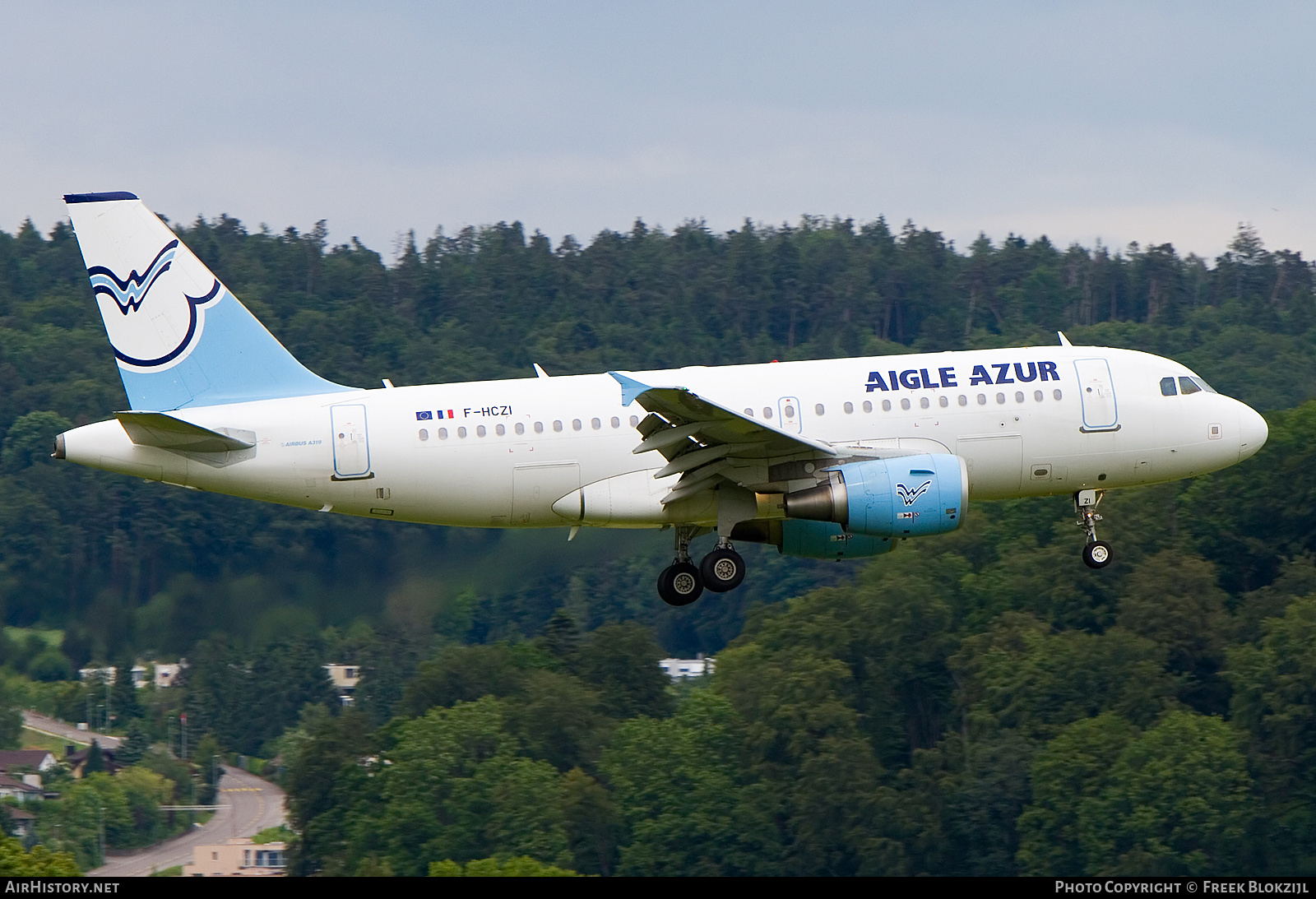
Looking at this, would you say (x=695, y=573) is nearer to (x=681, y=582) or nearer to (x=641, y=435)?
(x=681, y=582)

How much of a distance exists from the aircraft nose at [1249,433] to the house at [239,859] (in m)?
49.8

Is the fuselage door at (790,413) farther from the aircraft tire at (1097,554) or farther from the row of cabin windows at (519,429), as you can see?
the aircraft tire at (1097,554)

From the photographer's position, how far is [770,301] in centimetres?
17562

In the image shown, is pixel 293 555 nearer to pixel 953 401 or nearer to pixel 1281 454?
pixel 953 401

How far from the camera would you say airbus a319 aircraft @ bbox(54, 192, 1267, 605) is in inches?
1375

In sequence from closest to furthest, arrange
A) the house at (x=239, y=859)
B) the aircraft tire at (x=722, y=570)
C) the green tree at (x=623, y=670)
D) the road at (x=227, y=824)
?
the aircraft tire at (x=722, y=570)
the house at (x=239, y=859)
the green tree at (x=623, y=670)
the road at (x=227, y=824)

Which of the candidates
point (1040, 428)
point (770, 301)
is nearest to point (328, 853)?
point (1040, 428)

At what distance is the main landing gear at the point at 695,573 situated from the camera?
119ft

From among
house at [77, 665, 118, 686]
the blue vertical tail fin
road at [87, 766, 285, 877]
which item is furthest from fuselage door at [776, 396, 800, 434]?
road at [87, 766, 285, 877]

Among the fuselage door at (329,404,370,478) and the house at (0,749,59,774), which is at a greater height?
the fuselage door at (329,404,370,478)

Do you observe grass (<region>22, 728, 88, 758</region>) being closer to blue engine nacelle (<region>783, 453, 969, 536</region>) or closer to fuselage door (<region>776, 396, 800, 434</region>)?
fuselage door (<region>776, 396, 800, 434</region>)

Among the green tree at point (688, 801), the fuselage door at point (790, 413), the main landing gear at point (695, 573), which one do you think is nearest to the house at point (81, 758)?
the green tree at point (688, 801)

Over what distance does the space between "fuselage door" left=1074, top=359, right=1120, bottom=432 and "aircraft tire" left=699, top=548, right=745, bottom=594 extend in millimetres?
7552

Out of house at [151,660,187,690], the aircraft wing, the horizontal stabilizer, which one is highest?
the horizontal stabilizer
